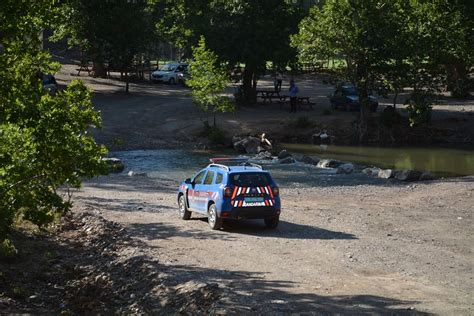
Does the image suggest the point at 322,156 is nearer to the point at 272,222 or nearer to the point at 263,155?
the point at 263,155

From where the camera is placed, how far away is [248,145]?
4575 cm

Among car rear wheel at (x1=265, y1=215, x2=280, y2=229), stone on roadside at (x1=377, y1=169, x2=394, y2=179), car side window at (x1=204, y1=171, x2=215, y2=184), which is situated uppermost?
car side window at (x1=204, y1=171, x2=215, y2=184)

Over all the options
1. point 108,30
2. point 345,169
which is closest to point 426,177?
point 345,169

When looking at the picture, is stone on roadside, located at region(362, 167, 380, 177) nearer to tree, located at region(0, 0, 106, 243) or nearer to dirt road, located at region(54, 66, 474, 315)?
dirt road, located at region(54, 66, 474, 315)

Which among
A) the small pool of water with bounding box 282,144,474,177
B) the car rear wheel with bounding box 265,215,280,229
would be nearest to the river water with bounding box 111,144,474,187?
the small pool of water with bounding box 282,144,474,177

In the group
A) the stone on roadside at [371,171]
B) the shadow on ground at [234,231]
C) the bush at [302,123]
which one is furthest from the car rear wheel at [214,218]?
the bush at [302,123]

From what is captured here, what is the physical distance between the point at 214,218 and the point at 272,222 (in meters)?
1.54

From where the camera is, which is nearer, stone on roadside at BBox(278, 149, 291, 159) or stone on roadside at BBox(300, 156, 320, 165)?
stone on roadside at BBox(300, 156, 320, 165)

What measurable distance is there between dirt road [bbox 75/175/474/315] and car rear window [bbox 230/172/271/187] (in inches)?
52.0

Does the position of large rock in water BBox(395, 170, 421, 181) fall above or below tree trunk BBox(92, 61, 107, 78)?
below

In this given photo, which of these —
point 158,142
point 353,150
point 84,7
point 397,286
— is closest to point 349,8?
point 353,150

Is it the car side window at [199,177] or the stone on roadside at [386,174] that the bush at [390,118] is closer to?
the stone on roadside at [386,174]

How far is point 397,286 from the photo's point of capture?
47.7ft

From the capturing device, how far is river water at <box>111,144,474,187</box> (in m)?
35.4
